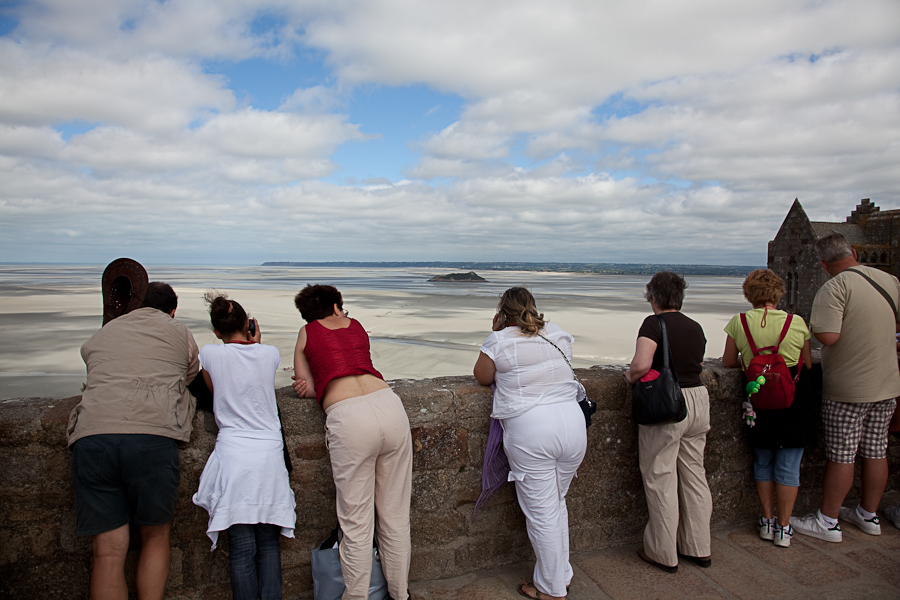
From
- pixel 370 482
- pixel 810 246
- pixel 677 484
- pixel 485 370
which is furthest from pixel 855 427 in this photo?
pixel 810 246

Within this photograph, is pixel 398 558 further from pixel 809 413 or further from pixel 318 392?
pixel 809 413

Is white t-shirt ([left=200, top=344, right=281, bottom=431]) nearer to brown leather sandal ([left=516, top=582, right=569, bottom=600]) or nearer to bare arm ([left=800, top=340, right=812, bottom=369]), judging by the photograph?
brown leather sandal ([left=516, top=582, right=569, bottom=600])

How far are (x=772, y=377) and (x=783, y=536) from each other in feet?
3.23

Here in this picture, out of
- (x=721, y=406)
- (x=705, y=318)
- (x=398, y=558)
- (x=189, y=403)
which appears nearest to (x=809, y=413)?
(x=721, y=406)

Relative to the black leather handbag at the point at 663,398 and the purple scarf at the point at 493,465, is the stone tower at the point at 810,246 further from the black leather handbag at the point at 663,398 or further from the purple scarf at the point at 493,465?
the purple scarf at the point at 493,465

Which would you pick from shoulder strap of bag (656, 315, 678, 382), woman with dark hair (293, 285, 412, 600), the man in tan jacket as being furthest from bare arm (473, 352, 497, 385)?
the man in tan jacket

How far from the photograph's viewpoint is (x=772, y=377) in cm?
291

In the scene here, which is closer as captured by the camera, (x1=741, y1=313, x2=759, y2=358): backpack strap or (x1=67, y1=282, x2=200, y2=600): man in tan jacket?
(x1=67, y1=282, x2=200, y2=600): man in tan jacket

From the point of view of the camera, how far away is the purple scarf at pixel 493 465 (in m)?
2.71

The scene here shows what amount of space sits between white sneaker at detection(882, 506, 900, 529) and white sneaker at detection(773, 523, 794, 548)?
84cm

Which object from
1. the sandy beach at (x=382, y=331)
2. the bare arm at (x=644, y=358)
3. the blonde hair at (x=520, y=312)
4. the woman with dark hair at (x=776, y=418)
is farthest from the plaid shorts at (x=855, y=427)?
the sandy beach at (x=382, y=331)

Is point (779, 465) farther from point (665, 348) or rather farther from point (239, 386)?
point (239, 386)

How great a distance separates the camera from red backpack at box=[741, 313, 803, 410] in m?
2.91

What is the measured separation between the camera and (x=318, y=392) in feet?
7.82
